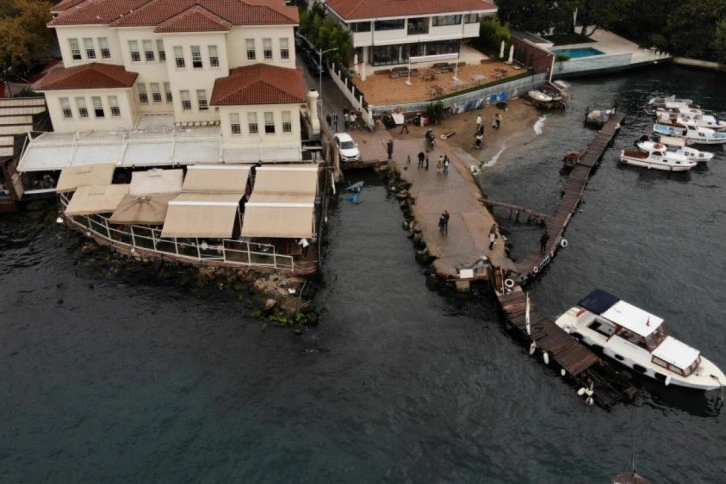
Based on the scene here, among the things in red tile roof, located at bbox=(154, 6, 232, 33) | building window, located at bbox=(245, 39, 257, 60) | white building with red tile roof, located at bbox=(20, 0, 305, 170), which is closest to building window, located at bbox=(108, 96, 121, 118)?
white building with red tile roof, located at bbox=(20, 0, 305, 170)

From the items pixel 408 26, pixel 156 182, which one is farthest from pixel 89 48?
pixel 408 26

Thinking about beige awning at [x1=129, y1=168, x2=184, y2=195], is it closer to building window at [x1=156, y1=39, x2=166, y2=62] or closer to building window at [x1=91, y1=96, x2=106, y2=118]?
building window at [x1=91, y1=96, x2=106, y2=118]

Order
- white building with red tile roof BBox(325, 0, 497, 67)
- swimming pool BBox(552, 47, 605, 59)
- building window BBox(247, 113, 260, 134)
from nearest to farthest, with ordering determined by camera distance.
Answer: building window BBox(247, 113, 260, 134) → white building with red tile roof BBox(325, 0, 497, 67) → swimming pool BBox(552, 47, 605, 59)

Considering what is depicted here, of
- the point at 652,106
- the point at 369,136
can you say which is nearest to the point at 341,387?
the point at 369,136

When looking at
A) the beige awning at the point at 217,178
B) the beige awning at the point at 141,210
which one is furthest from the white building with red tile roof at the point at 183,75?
the beige awning at the point at 141,210

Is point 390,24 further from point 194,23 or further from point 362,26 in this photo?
point 194,23

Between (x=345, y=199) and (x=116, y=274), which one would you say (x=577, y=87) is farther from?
(x=116, y=274)
